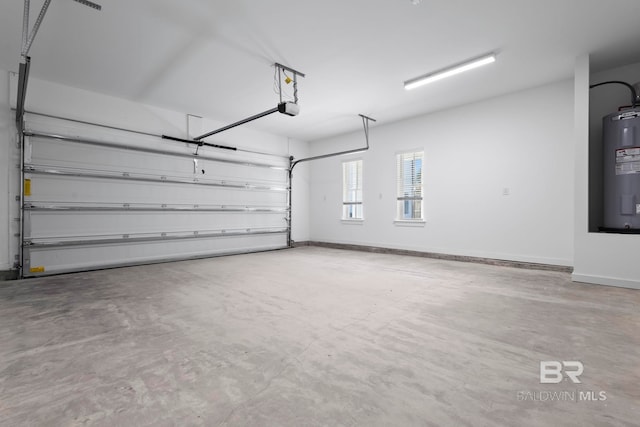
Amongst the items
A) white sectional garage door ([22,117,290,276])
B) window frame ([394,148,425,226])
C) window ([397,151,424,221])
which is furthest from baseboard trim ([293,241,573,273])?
white sectional garage door ([22,117,290,276])

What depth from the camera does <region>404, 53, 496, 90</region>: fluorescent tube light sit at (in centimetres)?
444

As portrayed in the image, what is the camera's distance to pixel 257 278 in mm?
4891

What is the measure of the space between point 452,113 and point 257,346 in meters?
6.49

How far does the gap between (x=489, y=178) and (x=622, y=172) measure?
6.79 feet

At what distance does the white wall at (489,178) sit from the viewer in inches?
210

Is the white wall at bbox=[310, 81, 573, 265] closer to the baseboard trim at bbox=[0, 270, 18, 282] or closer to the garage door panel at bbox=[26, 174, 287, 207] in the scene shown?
the garage door panel at bbox=[26, 174, 287, 207]

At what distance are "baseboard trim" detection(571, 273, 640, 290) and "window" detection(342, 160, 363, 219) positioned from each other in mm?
5087

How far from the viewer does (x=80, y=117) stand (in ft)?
18.3

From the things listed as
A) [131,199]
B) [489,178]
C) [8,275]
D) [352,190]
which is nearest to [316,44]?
[489,178]

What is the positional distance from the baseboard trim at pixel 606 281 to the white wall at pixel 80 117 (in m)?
7.49

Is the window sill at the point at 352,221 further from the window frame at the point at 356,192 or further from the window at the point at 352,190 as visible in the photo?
the window at the point at 352,190

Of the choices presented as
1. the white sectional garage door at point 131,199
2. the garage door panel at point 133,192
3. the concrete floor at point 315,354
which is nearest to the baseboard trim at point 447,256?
the concrete floor at point 315,354

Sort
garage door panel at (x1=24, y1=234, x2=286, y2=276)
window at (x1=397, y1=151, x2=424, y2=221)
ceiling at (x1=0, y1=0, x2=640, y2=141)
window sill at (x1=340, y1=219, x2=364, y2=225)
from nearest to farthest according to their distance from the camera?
ceiling at (x1=0, y1=0, x2=640, y2=141)
garage door panel at (x1=24, y1=234, x2=286, y2=276)
window at (x1=397, y1=151, x2=424, y2=221)
window sill at (x1=340, y1=219, x2=364, y2=225)

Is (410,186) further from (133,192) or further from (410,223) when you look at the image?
(133,192)
